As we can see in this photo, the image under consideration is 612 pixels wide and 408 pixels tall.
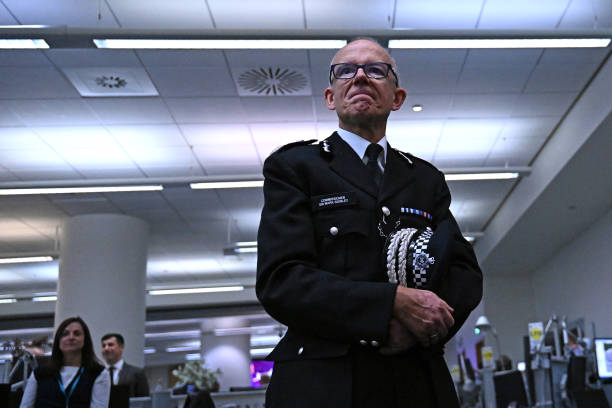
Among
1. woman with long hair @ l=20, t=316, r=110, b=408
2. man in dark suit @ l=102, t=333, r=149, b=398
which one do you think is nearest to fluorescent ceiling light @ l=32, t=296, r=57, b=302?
man in dark suit @ l=102, t=333, r=149, b=398

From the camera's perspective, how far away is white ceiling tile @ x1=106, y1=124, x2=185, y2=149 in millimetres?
7914

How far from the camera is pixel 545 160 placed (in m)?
8.98


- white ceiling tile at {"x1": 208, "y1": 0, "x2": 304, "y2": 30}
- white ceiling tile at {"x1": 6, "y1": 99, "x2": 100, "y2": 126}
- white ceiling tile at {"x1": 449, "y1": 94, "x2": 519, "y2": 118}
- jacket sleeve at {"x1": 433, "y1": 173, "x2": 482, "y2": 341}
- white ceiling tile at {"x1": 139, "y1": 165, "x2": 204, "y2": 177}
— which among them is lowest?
jacket sleeve at {"x1": 433, "y1": 173, "x2": 482, "y2": 341}

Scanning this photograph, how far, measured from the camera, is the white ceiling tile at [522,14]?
5.82 meters

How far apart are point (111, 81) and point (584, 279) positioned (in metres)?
8.59

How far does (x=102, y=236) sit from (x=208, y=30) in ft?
20.9

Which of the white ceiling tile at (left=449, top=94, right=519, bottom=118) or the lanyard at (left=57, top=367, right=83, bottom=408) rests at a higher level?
the white ceiling tile at (left=449, top=94, right=519, bottom=118)

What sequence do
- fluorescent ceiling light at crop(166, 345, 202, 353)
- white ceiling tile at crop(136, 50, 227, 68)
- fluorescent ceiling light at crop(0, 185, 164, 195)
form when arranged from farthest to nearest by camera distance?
fluorescent ceiling light at crop(166, 345, 202, 353) → fluorescent ceiling light at crop(0, 185, 164, 195) → white ceiling tile at crop(136, 50, 227, 68)

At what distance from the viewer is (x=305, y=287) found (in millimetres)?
977

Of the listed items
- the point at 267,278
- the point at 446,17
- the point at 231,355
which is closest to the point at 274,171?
the point at 267,278

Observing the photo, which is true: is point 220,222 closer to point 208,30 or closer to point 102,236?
point 102,236

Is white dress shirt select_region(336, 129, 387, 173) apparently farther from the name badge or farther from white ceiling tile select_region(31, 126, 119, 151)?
white ceiling tile select_region(31, 126, 119, 151)

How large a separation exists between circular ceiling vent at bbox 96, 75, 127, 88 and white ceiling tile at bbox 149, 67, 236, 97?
1.08ft

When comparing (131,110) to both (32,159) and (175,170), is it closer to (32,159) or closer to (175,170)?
(175,170)
